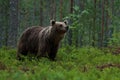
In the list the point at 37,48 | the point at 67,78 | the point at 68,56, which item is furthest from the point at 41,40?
the point at 67,78

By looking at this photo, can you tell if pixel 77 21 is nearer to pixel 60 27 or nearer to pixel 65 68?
pixel 60 27

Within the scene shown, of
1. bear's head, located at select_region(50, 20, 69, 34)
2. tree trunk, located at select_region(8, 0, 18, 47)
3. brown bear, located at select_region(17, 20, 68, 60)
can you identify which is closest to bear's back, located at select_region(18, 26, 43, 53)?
brown bear, located at select_region(17, 20, 68, 60)

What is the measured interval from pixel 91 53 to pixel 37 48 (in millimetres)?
2393

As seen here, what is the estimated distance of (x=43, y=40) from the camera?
39.0 feet

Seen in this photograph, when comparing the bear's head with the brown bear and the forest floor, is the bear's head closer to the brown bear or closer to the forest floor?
the brown bear

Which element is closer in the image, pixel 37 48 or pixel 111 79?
pixel 111 79

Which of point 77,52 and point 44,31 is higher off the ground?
point 44,31

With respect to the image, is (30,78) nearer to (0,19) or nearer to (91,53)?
(91,53)

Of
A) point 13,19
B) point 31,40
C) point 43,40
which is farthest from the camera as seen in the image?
point 13,19

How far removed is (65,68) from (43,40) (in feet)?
10.1

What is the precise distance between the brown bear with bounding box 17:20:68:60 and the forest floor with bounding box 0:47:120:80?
20.1 inches

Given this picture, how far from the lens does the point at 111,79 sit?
6477 mm

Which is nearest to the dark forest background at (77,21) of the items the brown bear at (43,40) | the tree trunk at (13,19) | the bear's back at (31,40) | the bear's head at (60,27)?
the tree trunk at (13,19)

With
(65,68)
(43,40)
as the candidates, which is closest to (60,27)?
(43,40)
